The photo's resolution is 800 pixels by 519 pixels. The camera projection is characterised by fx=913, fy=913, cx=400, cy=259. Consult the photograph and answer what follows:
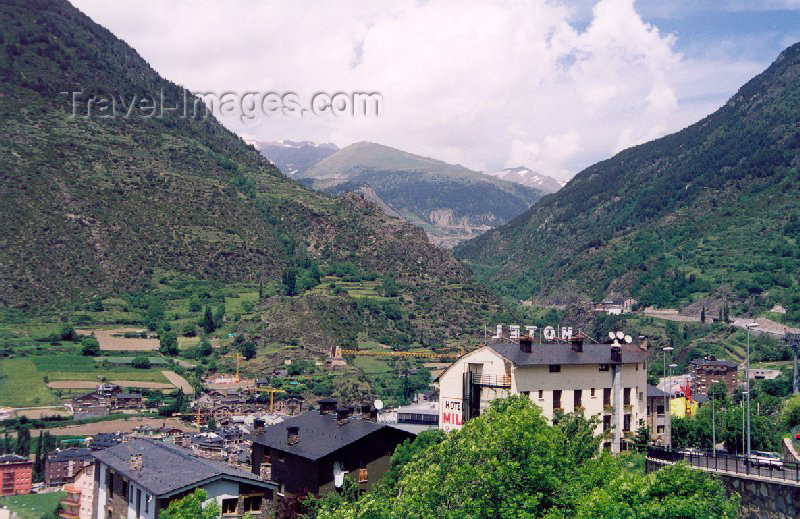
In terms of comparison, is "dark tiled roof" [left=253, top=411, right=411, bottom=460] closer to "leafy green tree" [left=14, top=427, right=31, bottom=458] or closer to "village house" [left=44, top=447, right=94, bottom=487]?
"village house" [left=44, top=447, right=94, bottom=487]

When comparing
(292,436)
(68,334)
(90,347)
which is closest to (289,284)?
(68,334)

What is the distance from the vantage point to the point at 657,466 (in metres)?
41.6

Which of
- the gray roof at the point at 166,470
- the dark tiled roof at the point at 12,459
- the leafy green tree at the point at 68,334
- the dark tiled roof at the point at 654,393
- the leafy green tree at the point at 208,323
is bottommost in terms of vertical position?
the dark tiled roof at the point at 12,459

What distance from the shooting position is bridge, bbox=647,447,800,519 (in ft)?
107

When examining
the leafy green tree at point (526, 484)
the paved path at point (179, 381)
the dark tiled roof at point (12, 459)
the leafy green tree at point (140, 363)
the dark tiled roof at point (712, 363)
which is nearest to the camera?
the leafy green tree at point (526, 484)

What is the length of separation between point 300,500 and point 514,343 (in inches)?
831

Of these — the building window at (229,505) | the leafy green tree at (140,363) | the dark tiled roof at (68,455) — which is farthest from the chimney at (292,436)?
the leafy green tree at (140,363)

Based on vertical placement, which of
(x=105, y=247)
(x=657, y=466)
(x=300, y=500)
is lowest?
(x=300, y=500)

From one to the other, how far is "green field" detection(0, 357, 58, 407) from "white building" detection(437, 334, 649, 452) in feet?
272

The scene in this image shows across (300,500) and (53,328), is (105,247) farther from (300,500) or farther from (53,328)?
(300,500)

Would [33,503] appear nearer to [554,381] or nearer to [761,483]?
[554,381]

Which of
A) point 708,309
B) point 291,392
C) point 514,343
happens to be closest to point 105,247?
point 291,392

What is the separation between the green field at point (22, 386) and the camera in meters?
126

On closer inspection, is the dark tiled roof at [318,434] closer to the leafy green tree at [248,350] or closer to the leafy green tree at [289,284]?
the leafy green tree at [248,350]
